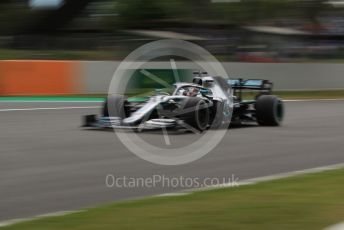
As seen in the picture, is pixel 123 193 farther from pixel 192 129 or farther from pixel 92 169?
pixel 192 129

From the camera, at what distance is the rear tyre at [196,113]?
39.0 feet

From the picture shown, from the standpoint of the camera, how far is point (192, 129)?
12.3 m

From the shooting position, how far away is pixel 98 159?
9.42 meters

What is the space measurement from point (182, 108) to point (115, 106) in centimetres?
127

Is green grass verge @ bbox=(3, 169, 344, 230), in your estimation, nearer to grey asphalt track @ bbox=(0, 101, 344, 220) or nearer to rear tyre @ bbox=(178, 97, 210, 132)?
grey asphalt track @ bbox=(0, 101, 344, 220)

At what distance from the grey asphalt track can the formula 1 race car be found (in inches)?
9.4

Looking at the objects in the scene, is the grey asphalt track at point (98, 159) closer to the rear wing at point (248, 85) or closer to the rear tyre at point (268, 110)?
the rear tyre at point (268, 110)

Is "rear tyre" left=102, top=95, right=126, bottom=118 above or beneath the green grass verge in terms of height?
above

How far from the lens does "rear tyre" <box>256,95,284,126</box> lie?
1369 cm

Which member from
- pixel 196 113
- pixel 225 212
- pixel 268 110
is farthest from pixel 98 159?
pixel 268 110

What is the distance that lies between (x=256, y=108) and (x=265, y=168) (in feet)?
16.2

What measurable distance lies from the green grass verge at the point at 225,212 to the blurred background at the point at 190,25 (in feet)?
→ 75.6

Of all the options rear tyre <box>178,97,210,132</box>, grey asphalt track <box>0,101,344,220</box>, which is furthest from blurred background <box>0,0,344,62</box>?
rear tyre <box>178,97,210,132</box>

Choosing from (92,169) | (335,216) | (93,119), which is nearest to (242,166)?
(92,169)
